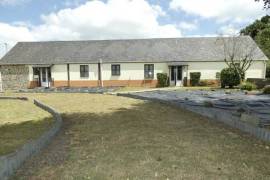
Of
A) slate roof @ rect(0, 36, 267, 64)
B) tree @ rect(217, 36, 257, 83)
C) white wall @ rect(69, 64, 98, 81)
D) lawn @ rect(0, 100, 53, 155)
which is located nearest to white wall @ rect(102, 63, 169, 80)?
slate roof @ rect(0, 36, 267, 64)

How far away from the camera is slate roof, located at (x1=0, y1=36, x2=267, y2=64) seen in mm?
27969

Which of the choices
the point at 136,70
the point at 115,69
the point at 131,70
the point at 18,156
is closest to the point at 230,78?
the point at 136,70

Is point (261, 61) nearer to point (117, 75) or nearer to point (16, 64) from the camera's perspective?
point (117, 75)

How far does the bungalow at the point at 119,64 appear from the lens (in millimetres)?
27297

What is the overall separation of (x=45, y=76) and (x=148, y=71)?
1186 cm

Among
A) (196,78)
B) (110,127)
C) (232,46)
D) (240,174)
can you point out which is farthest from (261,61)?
(240,174)

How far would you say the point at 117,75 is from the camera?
28.1m

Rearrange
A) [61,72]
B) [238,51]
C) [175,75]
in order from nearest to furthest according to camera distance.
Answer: [238,51], [175,75], [61,72]

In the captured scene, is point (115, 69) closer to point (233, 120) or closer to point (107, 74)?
point (107, 74)

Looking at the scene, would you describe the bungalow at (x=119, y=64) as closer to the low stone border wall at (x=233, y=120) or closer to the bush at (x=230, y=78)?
the bush at (x=230, y=78)

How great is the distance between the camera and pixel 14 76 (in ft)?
95.3

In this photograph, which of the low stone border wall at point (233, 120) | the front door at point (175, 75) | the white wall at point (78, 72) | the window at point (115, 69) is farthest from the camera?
the white wall at point (78, 72)

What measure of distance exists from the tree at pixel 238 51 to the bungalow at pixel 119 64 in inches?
20.6

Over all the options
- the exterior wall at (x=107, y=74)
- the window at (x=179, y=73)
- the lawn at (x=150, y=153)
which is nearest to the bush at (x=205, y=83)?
the exterior wall at (x=107, y=74)
